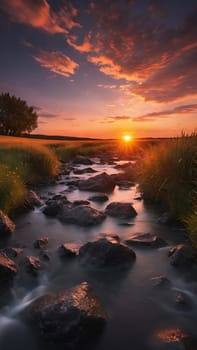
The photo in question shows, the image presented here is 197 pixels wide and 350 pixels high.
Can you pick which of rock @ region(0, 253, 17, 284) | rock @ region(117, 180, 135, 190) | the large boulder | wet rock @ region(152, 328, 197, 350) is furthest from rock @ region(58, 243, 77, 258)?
rock @ region(117, 180, 135, 190)

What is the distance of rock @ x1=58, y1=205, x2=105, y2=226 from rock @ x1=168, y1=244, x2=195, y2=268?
3606 millimetres

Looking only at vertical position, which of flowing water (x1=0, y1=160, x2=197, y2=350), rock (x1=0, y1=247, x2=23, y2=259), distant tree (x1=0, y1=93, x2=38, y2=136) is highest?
distant tree (x1=0, y1=93, x2=38, y2=136)

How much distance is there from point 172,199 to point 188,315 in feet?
17.6

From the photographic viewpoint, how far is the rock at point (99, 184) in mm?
16359

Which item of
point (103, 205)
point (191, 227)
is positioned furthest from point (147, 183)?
point (191, 227)

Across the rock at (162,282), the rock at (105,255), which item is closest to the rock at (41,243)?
the rock at (105,255)

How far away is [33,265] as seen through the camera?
610 centimetres

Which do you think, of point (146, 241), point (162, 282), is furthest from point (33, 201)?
point (162, 282)

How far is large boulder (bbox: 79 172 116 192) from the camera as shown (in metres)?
16.4

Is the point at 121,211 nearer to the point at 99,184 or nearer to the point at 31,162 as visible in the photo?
A: the point at 99,184

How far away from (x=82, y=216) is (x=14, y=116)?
61874 mm

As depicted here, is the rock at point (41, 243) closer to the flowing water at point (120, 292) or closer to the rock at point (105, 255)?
the flowing water at point (120, 292)

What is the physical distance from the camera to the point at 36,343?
413 cm

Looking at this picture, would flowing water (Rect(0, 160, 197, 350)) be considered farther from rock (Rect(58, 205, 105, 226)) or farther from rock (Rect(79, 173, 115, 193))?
rock (Rect(79, 173, 115, 193))
